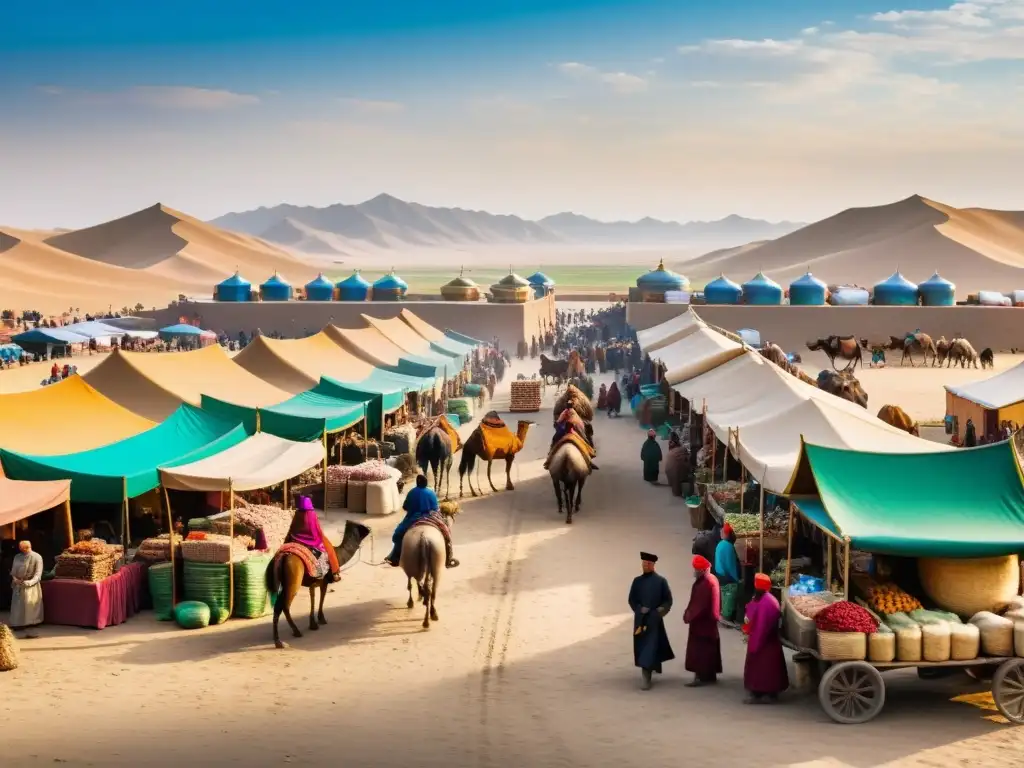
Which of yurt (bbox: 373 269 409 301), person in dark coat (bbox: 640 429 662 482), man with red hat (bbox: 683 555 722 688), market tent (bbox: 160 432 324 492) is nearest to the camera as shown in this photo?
man with red hat (bbox: 683 555 722 688)

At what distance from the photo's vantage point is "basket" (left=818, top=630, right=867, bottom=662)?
8734 millimetres

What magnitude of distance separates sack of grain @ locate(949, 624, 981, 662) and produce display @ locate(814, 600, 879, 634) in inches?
21.4

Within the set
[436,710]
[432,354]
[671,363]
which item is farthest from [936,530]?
[432,354]

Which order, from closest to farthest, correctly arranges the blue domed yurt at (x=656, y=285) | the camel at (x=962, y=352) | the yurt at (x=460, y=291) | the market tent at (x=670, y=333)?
1. the market tent at (x=670, y=333)
2. the camel at (x=962, y=352)
3. the blue domed yurt at (x=656, y=285)
4. the yurt at (x=460, y=291)

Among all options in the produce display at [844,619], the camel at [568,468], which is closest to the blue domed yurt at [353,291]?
the camel at [568,468]

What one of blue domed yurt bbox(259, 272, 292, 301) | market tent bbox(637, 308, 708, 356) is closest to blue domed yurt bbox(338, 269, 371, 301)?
blue domed yurt bbox(259, 272, 292, 301)

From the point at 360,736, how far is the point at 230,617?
3.61 metres

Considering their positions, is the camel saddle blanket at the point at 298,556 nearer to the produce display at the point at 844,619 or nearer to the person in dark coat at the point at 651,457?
the produce display at the point at 844,619

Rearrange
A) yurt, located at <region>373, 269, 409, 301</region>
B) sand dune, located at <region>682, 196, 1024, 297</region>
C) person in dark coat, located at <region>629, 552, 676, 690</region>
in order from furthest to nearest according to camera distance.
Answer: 1. sand dune, located at <region>682, 196, 1024, 297</region>
2. yurt, located at <region>373, 269, 409, 301</region>
3. person in dark coat, located at <region>629, 552, 676, 690</region>

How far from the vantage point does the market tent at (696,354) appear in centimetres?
2073

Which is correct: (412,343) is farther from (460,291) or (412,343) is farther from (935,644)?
(935,644)

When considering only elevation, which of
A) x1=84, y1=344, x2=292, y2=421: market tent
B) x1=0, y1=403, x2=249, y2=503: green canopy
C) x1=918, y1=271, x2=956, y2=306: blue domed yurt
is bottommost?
→ x1=0, y1=403, x2=249, y2=503: green canopy

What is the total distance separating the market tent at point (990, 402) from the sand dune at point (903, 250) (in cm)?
8192

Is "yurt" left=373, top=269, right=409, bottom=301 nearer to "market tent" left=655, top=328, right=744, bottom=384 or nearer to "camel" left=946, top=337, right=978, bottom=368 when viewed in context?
"camel" left=946, top=337, right=978, bottom=368
